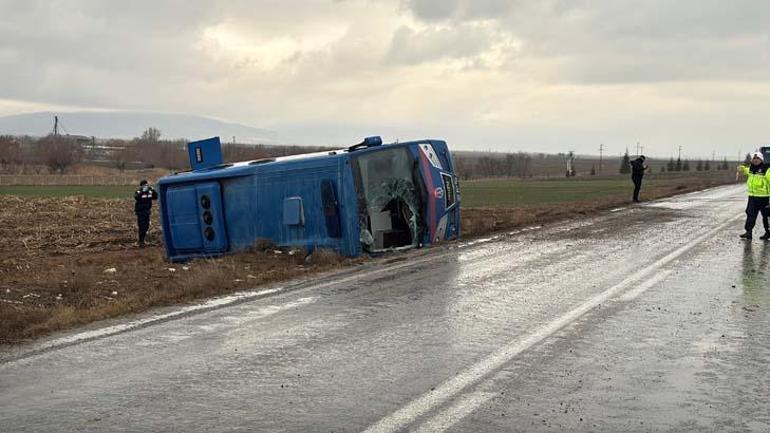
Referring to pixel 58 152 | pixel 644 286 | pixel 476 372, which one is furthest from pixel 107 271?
pixel 58 152

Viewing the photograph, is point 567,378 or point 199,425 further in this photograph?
point 567,378

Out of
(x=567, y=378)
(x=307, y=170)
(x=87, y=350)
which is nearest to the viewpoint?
(x=567, y=378)

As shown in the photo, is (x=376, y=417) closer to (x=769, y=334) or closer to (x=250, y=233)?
(x=769, y=334)

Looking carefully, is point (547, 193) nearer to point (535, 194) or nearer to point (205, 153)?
point (535, 194)

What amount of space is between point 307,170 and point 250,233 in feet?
5.61

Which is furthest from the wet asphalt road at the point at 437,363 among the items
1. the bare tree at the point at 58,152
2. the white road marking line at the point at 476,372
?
the bare tree at the point at 58,152

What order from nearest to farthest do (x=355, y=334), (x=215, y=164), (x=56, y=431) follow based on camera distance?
(x=56, y=431) → (x=355, y=334) → (x=215, y=164)

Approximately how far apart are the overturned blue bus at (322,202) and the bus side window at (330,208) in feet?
A: 0.05

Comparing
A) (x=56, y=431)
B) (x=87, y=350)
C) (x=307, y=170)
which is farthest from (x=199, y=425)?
(x=307, y=170)

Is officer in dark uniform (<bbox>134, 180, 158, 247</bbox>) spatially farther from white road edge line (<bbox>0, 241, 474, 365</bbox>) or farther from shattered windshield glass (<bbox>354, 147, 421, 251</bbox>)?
white road edge line (<bbox>0, 241, 474, 365</bbox>)

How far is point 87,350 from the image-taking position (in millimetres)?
6387

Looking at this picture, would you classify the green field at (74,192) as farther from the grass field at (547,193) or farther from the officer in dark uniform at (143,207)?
the officer in dark uniform at (143,207)

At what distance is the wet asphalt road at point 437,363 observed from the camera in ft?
15.0

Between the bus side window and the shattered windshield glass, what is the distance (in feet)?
2.17
